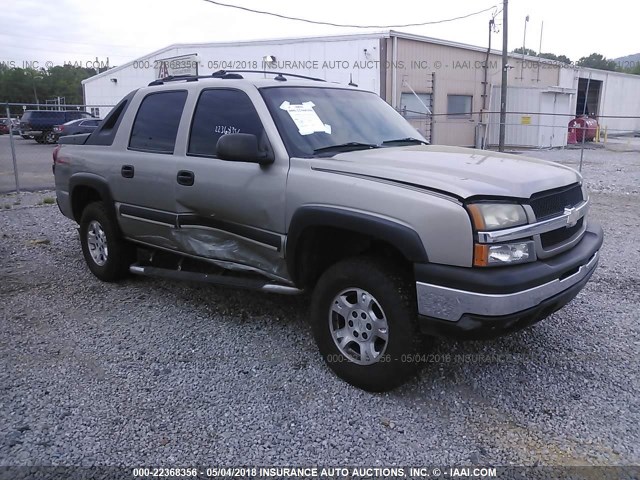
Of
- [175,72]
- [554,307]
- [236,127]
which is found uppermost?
[175,72]

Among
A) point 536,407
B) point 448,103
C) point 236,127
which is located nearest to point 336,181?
point 236,127

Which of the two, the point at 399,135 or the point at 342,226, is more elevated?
the point at 399,135

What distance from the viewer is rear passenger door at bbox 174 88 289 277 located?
3791 mm

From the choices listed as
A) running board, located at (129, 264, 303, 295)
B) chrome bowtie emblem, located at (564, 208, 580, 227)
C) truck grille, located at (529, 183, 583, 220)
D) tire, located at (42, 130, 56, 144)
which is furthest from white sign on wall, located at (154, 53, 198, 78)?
chrome bowtie emblem, located at (564, 208, 580, 227)

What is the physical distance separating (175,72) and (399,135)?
23.5 meters

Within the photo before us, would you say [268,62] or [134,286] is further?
[268,62]

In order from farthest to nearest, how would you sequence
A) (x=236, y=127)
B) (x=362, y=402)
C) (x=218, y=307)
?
1. (x=218, y=307)
2. (x=236, y=127)
3. (x=362, y=402)

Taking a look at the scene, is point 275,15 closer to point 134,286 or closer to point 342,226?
point 134,286

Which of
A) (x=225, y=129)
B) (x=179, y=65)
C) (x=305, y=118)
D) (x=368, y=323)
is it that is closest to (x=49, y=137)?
(x=179, y=65)

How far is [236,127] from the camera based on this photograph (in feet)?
13.6

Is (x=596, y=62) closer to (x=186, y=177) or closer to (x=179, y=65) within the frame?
(x=179, y=65)

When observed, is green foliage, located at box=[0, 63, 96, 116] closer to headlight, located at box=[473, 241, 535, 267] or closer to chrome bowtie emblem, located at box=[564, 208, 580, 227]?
chrome bowtie emblem, located at box=[564, 208, 580, 227]

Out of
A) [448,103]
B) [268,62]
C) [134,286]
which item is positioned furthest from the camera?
[448,103]

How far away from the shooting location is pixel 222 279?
4.28 meters
